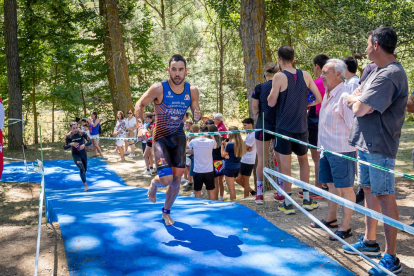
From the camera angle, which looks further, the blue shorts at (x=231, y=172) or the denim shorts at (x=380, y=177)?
the blue shorts at (x=231, y=172)

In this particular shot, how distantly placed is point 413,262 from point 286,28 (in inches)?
567

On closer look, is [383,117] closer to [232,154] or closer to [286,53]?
[286,53]

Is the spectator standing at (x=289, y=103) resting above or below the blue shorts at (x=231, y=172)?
above

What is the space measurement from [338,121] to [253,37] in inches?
155

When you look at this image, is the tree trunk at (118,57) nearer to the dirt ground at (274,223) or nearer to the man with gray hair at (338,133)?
the dirt ground at (274,223)

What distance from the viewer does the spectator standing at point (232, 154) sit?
26.2ft

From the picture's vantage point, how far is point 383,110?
336 cm

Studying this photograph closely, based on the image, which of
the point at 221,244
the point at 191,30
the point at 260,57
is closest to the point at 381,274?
the point at 221,244

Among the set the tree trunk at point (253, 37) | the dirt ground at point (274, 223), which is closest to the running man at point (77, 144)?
the dirt ground at point (274, 223)

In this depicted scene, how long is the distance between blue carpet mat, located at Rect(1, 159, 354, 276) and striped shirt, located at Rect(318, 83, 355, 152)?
1.23 m

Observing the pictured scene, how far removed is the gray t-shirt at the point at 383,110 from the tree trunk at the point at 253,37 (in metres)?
4.39

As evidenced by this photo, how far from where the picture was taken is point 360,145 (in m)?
3.69

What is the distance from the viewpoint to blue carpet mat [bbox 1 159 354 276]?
3.77m

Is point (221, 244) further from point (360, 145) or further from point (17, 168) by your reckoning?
point (17, 168)
